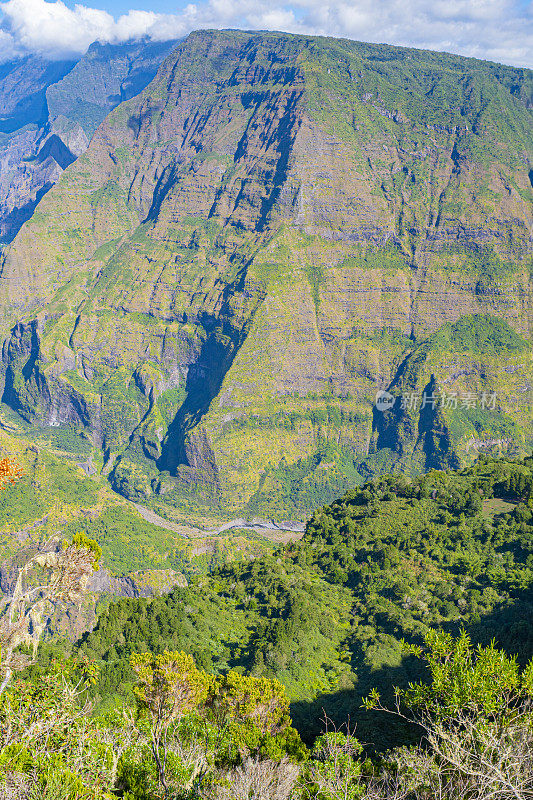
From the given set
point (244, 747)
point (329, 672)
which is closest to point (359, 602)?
point (329, 672)

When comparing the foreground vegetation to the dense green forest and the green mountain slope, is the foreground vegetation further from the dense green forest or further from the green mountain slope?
the green mountain slope

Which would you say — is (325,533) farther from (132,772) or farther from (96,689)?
(132,772)

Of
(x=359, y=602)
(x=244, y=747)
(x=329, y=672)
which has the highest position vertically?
(x=244, y=747)

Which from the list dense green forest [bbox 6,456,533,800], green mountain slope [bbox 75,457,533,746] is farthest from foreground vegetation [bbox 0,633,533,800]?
green mountain slope [bbox 75,457,533,746]

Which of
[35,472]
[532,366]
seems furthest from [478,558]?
[532,366]

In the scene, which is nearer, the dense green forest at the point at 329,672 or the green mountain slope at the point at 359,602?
the dense green forest at the point at 329,672

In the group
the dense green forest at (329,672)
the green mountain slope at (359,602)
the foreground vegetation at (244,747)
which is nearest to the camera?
the foreground vegetation at (244,747)

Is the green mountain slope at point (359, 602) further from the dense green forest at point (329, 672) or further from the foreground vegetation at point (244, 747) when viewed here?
the foreground vegetation at point (244, 747)

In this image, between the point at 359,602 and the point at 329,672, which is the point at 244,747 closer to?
the point at 329,672

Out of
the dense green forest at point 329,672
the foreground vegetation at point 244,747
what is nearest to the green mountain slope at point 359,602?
the dense green forest at point 329,672
